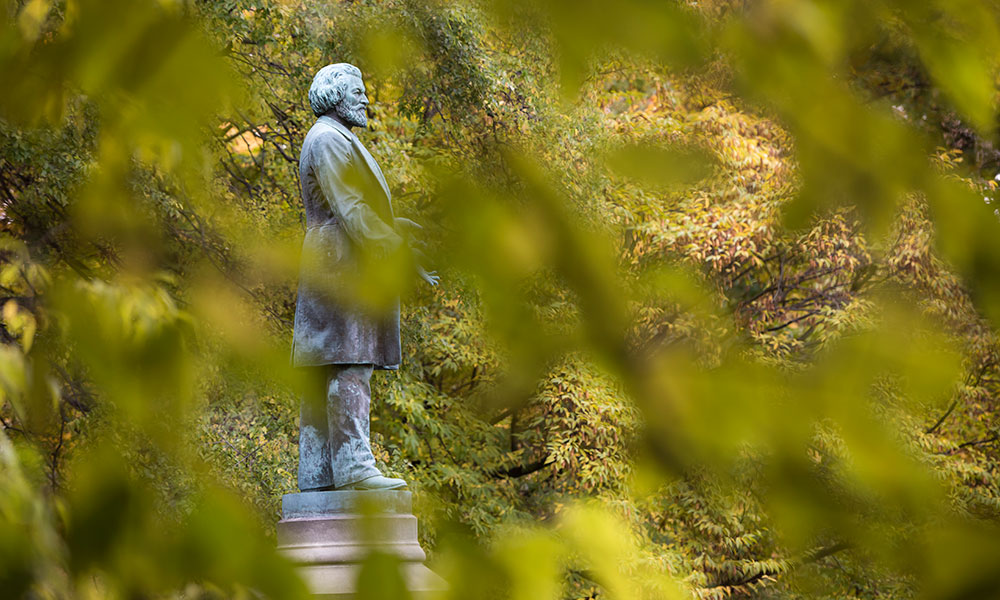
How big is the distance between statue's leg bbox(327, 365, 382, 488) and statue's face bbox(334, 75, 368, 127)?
3.22ft

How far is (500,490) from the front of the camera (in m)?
8.07

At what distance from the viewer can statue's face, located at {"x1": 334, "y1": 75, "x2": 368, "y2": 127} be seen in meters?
4.55

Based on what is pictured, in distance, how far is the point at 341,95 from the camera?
14.9 ft

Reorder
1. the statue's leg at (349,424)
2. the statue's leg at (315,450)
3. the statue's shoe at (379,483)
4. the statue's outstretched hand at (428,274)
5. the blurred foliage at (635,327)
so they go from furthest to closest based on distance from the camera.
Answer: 1. the statue's leg at (315,450)
2. the statue's leg at (349,424)
3. the statue's shoe at (379,483)
4. the statue's outstretched hand at (428,274)
5. the blurred foliage at (635,327)

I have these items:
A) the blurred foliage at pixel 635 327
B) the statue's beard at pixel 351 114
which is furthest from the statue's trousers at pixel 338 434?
the blurred foliage at pixel 635 327

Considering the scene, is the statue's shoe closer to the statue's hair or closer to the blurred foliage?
the statue's hair

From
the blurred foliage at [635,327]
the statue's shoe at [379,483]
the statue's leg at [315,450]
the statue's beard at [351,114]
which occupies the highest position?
the statue's beard at [351,114]

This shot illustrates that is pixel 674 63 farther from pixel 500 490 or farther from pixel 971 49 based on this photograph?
pixel 500 490

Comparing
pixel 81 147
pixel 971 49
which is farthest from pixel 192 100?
pixel 81 147

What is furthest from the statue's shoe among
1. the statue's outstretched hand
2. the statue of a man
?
the statue's outstretched hand

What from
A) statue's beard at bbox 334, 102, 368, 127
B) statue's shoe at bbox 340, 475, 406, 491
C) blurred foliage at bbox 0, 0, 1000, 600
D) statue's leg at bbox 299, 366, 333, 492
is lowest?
blurred foliage at bbox 0, 0, 1000, 600

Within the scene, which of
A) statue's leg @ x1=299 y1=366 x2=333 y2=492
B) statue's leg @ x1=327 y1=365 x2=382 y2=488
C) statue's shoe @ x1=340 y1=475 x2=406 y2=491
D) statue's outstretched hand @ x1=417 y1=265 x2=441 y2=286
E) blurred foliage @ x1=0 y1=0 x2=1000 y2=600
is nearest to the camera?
blurred foliage @ x1=0 y1=0 x2=1000 y2=600

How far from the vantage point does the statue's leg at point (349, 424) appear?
14.1 ft

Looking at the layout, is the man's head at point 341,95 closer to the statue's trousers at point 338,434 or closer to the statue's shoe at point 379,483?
the statue's trousers at point 338,434
